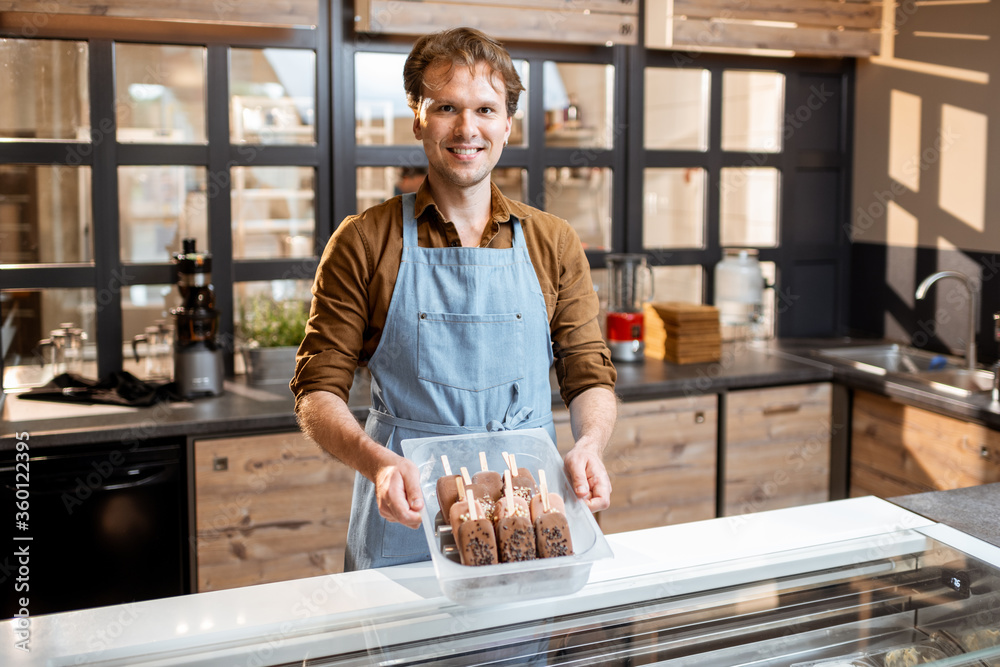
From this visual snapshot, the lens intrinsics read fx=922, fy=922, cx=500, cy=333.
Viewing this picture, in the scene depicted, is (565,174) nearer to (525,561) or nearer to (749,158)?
(749,158)

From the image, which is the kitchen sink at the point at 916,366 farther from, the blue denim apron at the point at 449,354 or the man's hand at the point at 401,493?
the man's hand at the point at 401,493

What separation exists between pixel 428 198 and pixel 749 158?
2480mm

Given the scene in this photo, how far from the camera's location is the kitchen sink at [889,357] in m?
3.47

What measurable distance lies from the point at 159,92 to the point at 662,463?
6.95ft

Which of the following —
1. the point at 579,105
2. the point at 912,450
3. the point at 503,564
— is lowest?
the point at 912,450

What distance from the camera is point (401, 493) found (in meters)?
1.23

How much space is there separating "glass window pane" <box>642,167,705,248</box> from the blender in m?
0.40

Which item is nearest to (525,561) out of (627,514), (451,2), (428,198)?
(428,198)

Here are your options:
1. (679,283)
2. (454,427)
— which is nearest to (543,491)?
(454,427)

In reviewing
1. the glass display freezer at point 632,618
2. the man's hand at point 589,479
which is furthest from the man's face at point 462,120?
the glass display freezer at point 632,618

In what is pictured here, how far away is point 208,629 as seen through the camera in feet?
3.87

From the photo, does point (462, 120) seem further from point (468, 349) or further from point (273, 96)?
point (273, 96)

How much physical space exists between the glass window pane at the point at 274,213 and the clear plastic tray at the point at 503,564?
82.9 inches

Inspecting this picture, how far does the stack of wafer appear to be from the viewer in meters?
3.35
